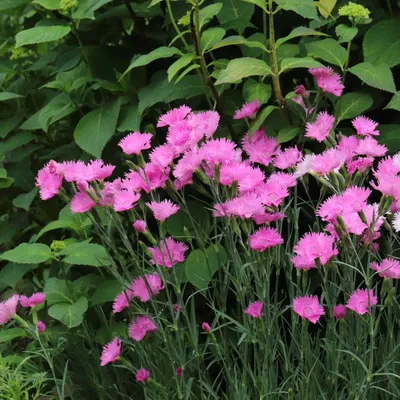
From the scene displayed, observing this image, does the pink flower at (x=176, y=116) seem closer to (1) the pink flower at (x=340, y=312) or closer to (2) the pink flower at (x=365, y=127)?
(2) the pink flower at (x=365, y=127)

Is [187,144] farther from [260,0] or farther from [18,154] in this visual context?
[18,154]

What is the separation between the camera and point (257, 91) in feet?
6.22

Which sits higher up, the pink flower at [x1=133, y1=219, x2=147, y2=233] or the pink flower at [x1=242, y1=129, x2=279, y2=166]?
the pink flower at [x1=133, y1=219, x2=147, y2=233]

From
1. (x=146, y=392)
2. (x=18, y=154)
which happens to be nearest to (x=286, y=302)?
(x=146, y=392)

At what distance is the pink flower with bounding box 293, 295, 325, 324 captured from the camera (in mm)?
1509

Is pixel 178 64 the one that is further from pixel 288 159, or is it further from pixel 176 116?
pixel 288 159

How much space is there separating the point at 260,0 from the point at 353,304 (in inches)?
28.8

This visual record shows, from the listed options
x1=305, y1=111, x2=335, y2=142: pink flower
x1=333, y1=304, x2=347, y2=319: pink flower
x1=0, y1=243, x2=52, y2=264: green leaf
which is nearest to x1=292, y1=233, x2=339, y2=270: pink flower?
x1=333, y1=304, x2=347, y2=319: pink flower

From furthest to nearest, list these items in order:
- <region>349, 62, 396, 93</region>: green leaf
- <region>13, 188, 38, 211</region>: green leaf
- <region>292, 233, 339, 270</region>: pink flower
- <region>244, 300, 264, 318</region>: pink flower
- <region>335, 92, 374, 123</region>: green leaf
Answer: <region>13, 188, 38, 211</region>: green leaf → <region>335, 92, 374, 123</region>: green leaf → <region>349, 62, 396, 93</region>: green leaf → <region>244, 300, 264, 318</region>: pink flower → <region>292, 233, 339, 270</region>: pink flower

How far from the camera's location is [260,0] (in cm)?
176

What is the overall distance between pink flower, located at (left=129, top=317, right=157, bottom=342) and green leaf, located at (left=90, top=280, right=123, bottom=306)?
24cm

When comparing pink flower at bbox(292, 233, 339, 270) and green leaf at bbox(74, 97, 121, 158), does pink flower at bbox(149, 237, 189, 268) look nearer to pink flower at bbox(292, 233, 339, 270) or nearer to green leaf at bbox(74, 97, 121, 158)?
pink flower at bbox(292, 233, 339, 270)

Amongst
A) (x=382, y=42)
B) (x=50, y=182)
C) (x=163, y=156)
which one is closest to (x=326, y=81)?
(x=382, y=42)

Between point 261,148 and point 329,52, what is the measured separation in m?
0.32
